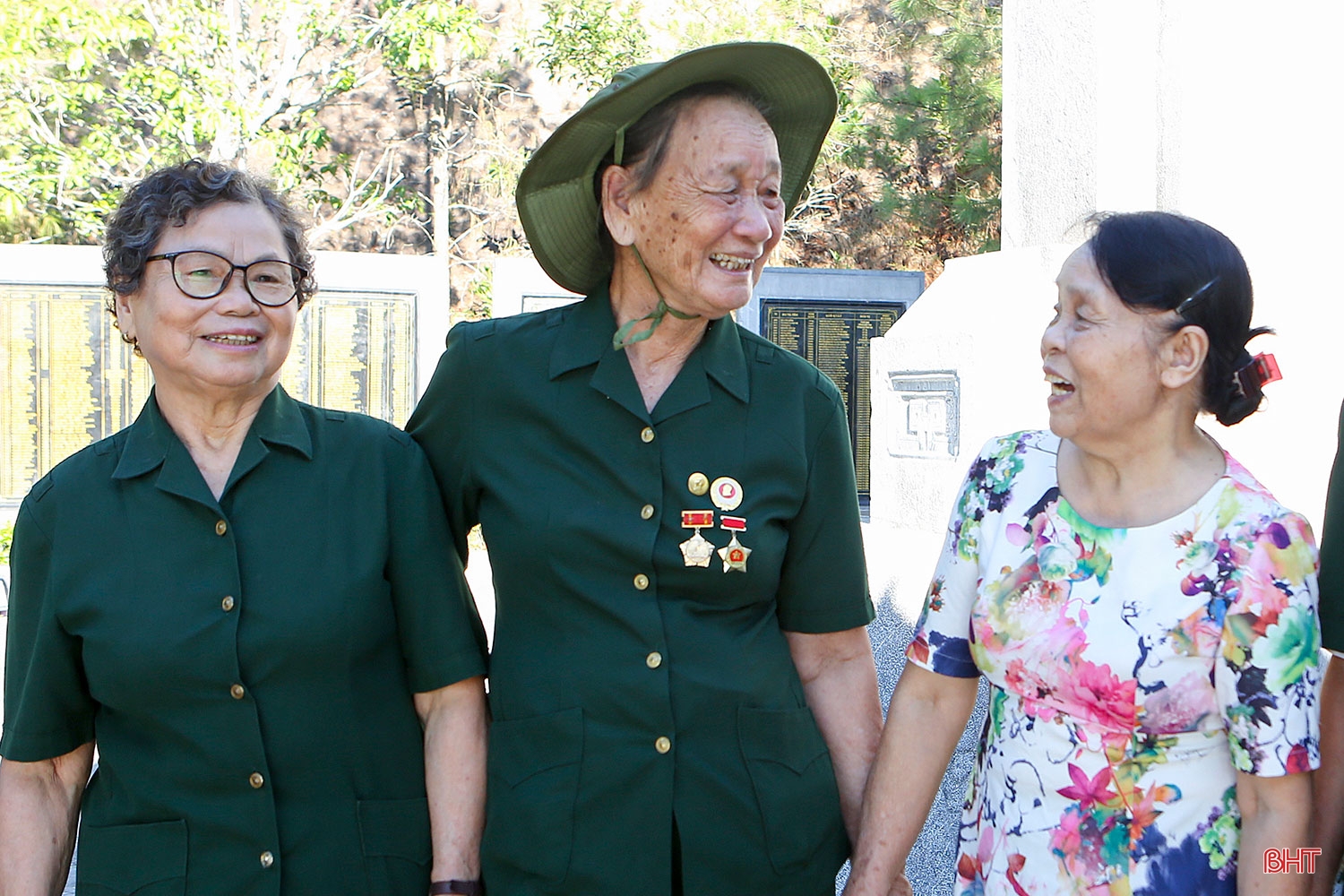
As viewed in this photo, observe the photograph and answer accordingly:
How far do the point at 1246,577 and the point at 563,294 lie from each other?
25.7 ft

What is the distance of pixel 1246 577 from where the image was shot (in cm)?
165

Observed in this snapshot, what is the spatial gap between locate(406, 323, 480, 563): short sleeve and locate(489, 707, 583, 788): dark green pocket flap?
0.33 metres

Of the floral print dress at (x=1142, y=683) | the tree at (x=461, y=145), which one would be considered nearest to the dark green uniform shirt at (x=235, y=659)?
the floral print dress at (x=1142, y=683)

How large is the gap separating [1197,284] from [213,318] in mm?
1505

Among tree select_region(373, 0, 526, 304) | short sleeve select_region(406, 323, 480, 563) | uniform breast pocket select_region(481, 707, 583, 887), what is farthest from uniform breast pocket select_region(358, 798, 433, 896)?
tree select_region(373, 0, 526, 304)

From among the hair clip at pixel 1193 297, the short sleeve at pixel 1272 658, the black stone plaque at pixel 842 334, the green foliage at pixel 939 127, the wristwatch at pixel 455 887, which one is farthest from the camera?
the green foliage at pixel 939 127

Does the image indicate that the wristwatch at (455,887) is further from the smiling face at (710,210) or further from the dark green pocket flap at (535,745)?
the smiling face at (710,210)

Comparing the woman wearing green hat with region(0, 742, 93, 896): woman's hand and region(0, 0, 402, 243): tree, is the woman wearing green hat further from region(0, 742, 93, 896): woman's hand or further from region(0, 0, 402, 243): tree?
region(0, 0, 402, 243): tree

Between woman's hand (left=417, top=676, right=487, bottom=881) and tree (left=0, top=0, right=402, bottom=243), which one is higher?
tree (left=0, top=0, right=402, bottom=243)

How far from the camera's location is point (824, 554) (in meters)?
2.11

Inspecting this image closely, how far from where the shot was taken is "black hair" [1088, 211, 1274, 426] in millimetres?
1745

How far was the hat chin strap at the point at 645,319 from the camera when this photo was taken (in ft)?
6.80

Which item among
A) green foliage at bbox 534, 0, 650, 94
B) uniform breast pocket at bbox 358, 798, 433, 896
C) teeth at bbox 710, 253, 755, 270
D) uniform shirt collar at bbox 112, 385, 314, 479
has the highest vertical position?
green foliage at bbox 534, 0, 650, 94

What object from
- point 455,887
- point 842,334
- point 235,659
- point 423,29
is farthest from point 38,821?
point 423,29
